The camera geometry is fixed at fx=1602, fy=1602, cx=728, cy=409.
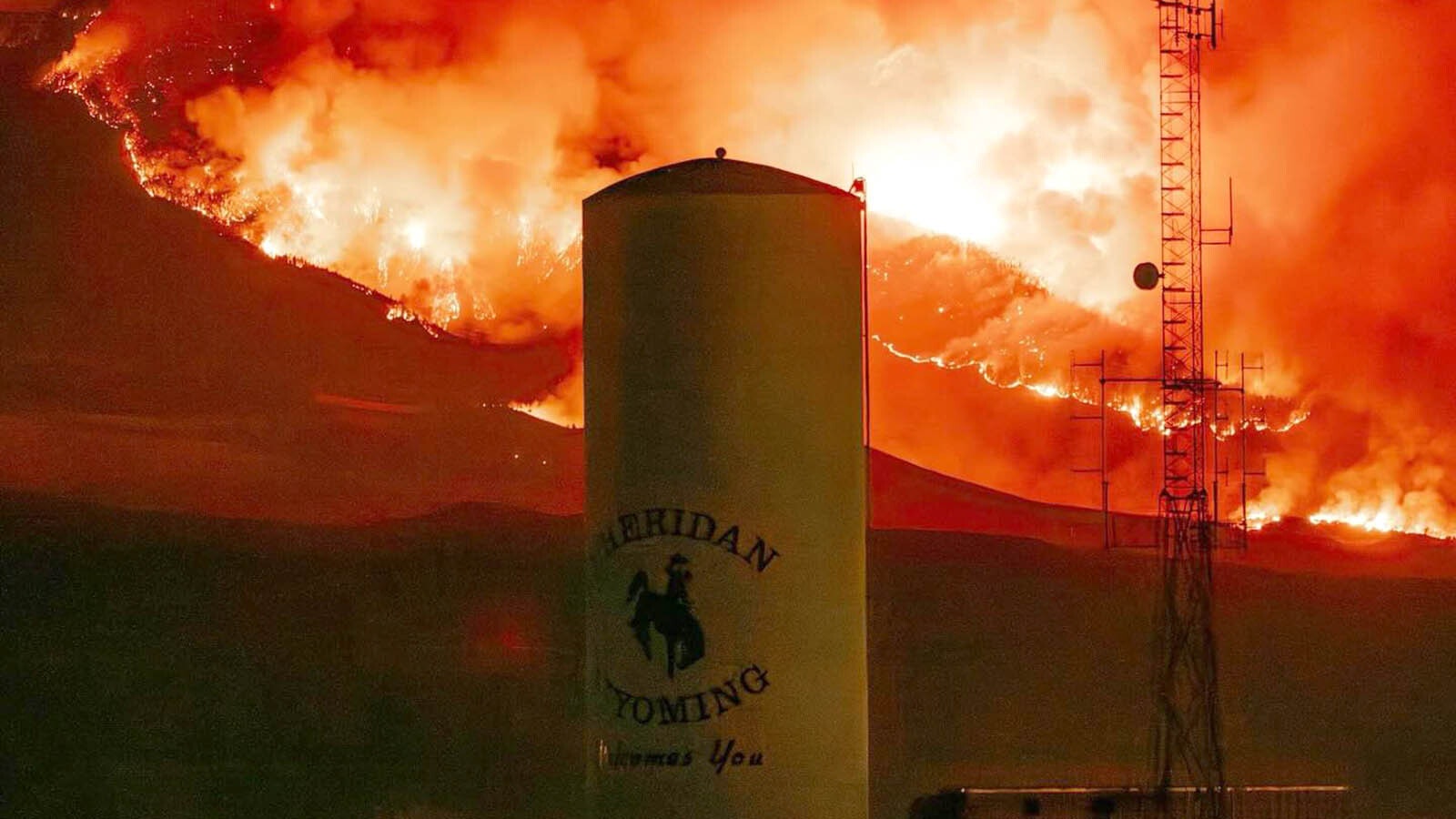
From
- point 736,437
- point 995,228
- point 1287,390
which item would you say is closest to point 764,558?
point 736,437

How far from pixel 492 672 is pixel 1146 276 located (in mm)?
6491

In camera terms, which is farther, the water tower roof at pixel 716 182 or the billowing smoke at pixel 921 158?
the billowing smoke at pixel 921 158

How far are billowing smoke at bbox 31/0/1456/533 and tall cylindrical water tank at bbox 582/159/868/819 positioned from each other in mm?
5348

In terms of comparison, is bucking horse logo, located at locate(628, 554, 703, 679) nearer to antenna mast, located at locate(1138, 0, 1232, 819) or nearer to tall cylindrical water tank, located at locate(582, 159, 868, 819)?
tall cylindrical water tank, located at locate(582, 159, 868, 819)

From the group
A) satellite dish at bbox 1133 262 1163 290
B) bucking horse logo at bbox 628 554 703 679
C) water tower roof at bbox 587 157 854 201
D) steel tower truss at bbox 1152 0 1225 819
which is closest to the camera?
bucking horse logo at bbox 628 554 703 679

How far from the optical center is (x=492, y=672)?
14.1m

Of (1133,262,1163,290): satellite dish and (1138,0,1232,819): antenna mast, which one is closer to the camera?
(1133,262,1163,290): satellite dish

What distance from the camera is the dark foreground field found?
1395 cm

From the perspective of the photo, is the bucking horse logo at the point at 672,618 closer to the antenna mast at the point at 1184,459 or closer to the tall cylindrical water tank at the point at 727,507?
the tall cylindrical water tank at the point at 727,507

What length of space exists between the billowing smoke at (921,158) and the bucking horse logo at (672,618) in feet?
19.4

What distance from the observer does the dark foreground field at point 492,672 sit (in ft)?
45.8

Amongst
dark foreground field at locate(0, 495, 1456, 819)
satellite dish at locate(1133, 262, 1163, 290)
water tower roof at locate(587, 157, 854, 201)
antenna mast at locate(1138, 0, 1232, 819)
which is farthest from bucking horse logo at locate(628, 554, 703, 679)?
satellite dish at locate(1133, 262, 1163, 290)

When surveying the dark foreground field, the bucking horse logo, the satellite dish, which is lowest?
the dark foreground field

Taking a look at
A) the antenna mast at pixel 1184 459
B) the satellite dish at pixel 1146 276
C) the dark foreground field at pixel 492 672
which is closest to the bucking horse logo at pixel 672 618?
the antenna mast at pixel 1184 459
